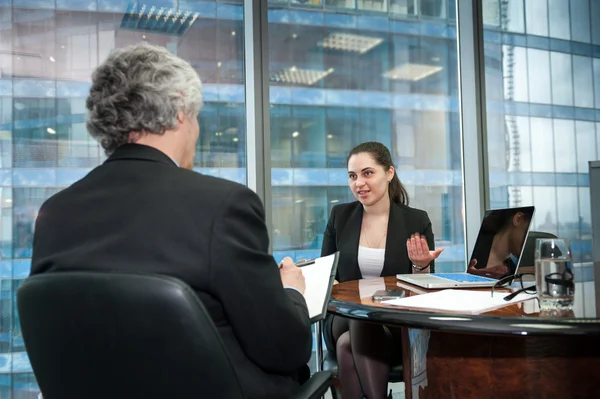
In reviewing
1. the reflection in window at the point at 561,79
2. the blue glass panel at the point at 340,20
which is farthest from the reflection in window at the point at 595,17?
the blue glass panel at the point at 340,20

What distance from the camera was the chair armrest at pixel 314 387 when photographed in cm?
118

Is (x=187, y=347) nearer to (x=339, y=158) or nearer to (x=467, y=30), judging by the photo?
(x=339, y=158)

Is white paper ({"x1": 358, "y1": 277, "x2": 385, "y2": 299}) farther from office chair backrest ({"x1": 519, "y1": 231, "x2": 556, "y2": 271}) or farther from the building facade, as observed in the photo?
the building facade

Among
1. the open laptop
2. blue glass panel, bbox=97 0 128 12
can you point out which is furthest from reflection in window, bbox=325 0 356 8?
the open laptop

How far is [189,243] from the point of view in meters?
0.96

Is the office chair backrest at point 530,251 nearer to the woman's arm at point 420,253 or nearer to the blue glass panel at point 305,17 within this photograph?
the woman's arm at point 420,253

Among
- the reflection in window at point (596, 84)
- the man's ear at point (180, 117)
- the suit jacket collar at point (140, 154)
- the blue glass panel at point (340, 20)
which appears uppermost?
the blue glass panel at point (340, 20)

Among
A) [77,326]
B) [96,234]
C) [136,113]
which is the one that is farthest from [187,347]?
[136,113]

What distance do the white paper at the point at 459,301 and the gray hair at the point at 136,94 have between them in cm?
81

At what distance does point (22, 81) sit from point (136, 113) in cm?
259

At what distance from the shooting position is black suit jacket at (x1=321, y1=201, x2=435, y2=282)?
2.65 meters

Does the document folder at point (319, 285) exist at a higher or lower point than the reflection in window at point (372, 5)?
lower

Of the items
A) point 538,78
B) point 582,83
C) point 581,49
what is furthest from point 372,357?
point 581,49

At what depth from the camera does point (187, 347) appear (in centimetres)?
88
